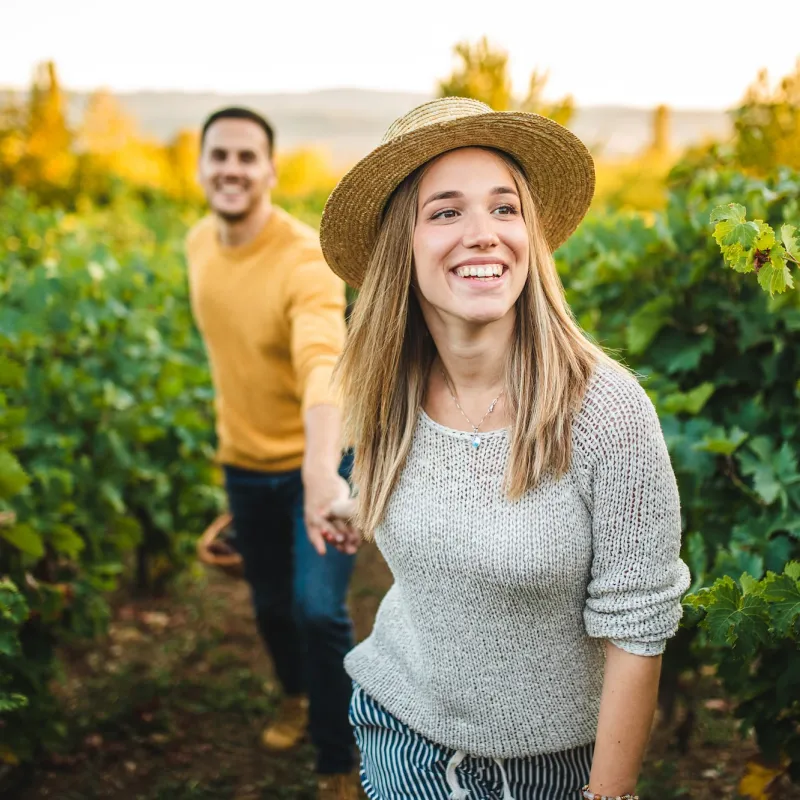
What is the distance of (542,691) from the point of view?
1895 millimetres

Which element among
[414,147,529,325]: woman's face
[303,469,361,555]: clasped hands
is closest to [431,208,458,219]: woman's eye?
[414,147,529,325]: woman's face

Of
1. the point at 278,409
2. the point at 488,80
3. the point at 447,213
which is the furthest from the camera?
the point at 488,80

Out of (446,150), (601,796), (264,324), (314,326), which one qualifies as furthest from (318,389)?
(601,796)

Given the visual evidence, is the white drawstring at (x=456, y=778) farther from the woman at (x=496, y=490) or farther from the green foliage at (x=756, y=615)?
the green foliage at (x=756, y=615)

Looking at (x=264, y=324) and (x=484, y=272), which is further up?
(x=484, y=272)

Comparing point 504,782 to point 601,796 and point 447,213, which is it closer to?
point 601,796

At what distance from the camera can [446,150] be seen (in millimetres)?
1956

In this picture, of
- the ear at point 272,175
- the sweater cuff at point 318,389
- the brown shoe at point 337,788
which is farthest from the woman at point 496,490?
the ear at point 272,175

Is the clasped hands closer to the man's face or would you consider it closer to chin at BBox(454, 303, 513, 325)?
chin at BBox(454, 303, 513, 325)

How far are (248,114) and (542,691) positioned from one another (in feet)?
9.26

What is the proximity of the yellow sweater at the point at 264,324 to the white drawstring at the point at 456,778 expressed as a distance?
5.03 ft

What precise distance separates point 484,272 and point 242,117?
7.65ft

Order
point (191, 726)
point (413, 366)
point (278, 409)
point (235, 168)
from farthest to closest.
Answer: point (191, 726)
point (235, 168)
point (278, 409)
point (413, 366)

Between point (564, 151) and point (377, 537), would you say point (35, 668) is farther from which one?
point (564, 151)
